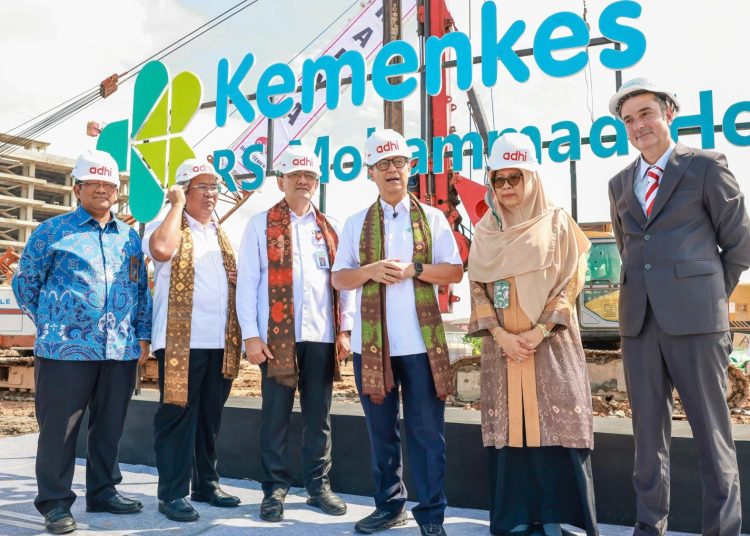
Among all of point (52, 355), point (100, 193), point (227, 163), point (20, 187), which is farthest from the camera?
point (20, 187)

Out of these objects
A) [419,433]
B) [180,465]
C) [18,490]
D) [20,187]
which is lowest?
[18,490]

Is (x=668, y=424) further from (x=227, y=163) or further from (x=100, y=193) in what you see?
(x=227, y=163)

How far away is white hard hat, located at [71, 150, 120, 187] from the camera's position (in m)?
3.44

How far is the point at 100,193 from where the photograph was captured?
3514 mm

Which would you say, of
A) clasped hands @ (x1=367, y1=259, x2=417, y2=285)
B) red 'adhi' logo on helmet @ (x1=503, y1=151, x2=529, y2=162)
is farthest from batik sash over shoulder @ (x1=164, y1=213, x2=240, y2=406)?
red 'adhi' logo on helmet @ (x1=503, y1=151, x2=529, y2=162)

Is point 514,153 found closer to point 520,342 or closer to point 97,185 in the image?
point 520,342

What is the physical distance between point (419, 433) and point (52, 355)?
6.13 feet

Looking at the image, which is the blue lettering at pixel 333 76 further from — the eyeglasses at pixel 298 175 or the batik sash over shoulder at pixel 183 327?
the batik sash over shoulder at pixel 183 327

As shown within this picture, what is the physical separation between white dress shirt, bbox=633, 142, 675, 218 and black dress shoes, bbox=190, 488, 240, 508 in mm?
2678

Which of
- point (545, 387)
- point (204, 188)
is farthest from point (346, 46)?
point (545, 387)

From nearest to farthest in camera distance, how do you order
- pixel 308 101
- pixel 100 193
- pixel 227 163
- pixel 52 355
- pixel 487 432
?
pixel 487 432 < pixel 52 355 < pixel 100 193 < pixel 308 101 < pixel 227 163

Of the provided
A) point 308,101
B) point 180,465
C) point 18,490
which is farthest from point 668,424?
point 308,101

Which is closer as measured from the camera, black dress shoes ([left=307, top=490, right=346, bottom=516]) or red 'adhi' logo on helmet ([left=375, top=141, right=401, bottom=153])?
red 'adhi' logo on helmet ([left=375, top=141, right=401, bottom=153])

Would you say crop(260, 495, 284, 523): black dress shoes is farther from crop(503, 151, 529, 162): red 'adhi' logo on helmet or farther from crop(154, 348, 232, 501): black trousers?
crop(503, 151, 529, 162): red 'adhi' logo on helmet
